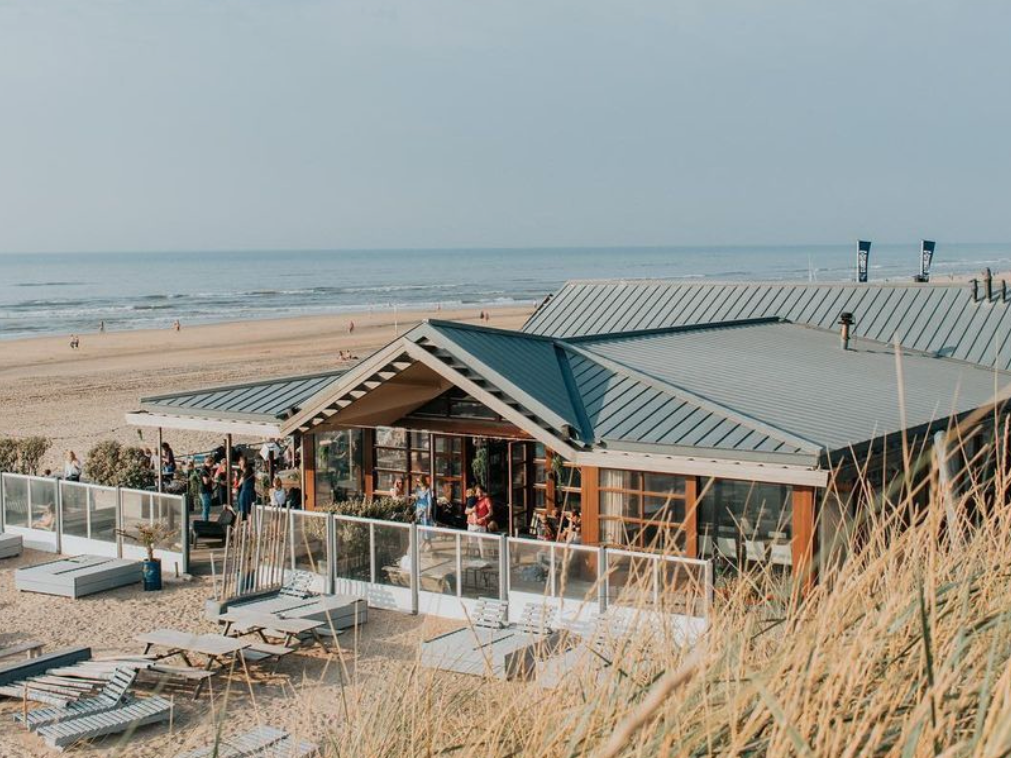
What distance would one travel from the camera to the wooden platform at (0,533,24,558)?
21.4m

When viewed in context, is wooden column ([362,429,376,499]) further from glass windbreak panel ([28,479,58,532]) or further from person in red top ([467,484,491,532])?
glass windbreak panel ([28,479,58,532])

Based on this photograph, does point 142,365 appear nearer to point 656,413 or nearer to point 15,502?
point 15,502

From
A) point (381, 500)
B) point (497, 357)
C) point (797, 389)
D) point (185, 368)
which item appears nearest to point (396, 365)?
point (497, 357)

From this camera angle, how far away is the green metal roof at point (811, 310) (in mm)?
24547

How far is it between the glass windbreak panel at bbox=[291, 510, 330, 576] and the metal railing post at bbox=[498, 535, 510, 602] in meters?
3.08

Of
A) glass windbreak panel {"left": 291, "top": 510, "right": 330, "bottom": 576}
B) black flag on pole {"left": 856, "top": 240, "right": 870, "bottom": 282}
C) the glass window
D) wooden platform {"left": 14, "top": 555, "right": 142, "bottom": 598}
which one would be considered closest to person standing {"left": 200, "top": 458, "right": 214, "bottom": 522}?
wooden platform {"left": 14, "top": 555, "right": 142, "bottom": 598}

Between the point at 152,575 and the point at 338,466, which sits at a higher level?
the point at 338,466

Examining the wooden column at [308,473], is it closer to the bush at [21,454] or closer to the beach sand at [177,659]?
the beach sand at [177,659]

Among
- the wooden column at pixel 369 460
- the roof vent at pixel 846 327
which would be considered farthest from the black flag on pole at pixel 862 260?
the wooden column at pixel 369 460

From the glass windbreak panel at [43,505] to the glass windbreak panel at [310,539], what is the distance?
5.55 metres

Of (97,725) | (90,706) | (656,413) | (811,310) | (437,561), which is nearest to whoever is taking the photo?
(97,725)

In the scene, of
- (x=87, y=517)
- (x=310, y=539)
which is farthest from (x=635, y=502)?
(x=87, y=517)

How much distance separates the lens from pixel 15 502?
73.2 ft

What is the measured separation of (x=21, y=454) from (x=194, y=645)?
12238mm
